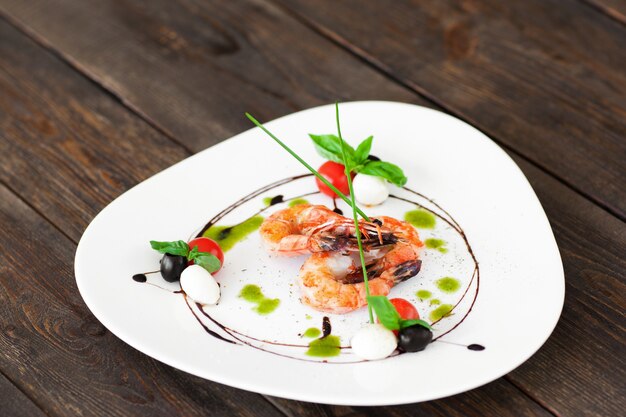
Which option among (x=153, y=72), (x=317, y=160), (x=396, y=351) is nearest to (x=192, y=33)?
(x=153, y=72)

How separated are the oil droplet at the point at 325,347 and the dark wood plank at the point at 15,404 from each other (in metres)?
0.79

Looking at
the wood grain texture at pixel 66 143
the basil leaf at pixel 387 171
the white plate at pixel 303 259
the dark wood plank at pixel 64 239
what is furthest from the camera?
the wood grain texture at pixel 66 143

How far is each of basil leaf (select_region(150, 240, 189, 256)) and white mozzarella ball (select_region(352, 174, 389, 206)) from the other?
0.64 meters

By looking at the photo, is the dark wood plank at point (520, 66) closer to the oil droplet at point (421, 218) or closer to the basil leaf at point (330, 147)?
the oil droplet at point (421, 218)

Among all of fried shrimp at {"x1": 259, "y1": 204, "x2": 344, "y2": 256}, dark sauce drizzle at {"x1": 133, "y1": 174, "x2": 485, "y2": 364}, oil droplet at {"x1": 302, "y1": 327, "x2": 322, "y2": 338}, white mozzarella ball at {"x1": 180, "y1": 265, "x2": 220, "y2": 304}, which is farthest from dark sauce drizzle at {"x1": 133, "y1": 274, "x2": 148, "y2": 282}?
oil droplet at {"x1": 302, "y1": 327, "x2": 322, "y2": 338}

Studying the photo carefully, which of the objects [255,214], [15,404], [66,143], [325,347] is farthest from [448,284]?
[66,143]

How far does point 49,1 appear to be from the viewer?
4.09m

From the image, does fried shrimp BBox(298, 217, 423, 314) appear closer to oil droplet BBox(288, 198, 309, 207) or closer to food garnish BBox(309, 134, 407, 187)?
food garnish BBox(309, 134, 407, 187)

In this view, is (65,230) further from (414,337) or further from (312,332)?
(414,337)

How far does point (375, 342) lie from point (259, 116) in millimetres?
1441

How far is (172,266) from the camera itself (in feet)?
8.70

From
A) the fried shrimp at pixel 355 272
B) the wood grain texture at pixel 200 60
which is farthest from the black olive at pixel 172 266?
the wood grain texture at pixel 200 60

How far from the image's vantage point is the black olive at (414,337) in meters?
2.38

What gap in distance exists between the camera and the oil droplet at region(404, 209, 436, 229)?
2.90 meters
